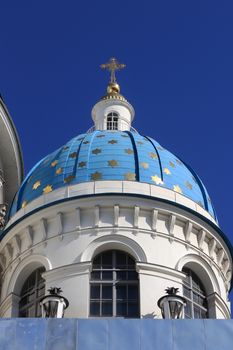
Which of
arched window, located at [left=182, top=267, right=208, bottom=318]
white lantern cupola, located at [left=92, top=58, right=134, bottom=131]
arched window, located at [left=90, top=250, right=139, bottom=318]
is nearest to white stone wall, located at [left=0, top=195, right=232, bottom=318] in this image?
arched window, located at [left=182, top=267, right=208, bottom=318]

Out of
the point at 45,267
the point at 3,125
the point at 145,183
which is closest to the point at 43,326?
the point at 45,267

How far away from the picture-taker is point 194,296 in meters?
28.7

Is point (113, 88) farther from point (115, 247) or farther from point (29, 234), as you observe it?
point (115, 247)

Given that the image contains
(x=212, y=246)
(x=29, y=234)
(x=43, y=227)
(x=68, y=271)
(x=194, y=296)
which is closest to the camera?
(x=68, y=271)

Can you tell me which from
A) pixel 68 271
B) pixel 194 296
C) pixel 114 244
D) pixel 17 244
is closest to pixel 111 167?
pixel 114 244

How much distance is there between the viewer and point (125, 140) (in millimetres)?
32469

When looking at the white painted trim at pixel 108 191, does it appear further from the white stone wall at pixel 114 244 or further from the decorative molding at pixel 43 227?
the decorative molding at pixel 43 227

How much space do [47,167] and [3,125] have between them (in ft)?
13.4

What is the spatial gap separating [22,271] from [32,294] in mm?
824

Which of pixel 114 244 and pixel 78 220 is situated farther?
pixel 78 220

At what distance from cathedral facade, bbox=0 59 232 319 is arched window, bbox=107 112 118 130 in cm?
394

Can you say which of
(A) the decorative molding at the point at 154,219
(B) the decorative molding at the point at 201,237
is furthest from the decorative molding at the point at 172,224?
(B) the decorative molding at the point at 201,237

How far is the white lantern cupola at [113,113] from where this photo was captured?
35.6m

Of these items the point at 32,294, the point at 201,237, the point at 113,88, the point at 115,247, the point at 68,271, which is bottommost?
the point at 32,294
